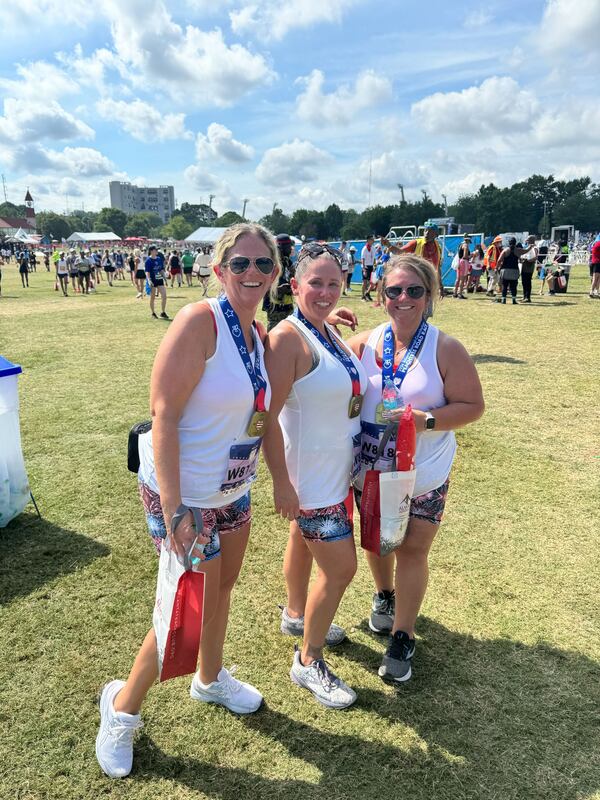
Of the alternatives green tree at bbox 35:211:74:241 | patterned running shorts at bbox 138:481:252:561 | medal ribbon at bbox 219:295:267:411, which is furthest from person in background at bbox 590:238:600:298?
green tree at bbox 35:211:74:241

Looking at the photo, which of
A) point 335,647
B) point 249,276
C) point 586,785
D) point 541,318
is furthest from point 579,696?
point 541,318

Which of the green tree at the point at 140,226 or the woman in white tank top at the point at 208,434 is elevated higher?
the green tree at the point at 140,226

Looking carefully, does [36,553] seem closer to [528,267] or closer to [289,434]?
[289,434]

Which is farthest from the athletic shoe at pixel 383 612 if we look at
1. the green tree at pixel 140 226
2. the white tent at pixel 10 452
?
the green tree at pixel 140 226

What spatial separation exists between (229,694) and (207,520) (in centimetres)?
98

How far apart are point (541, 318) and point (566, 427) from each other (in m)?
8.30

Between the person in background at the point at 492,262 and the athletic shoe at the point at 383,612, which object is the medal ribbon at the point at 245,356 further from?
the person in background at the point at 492,262

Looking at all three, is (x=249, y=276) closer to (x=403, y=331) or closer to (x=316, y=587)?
(x=403, y=331)

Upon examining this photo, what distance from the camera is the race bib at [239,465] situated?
2035 millimetres

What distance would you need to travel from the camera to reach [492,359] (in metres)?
9.04

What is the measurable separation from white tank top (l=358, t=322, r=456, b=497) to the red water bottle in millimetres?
155

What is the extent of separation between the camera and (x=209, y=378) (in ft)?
6.19

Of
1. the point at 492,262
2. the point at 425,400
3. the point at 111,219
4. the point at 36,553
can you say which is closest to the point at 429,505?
the point at 425,400

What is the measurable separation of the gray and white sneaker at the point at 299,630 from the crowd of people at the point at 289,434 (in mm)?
157
